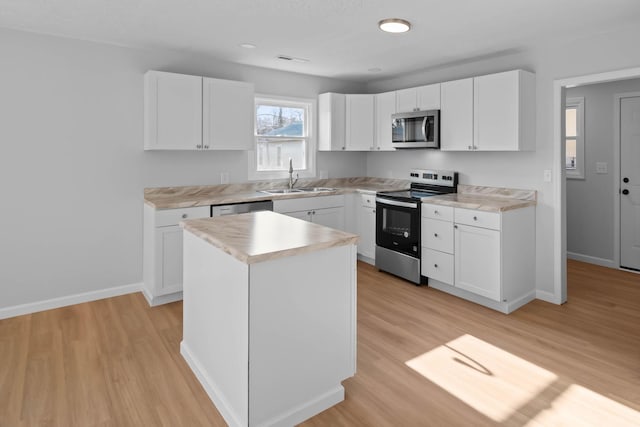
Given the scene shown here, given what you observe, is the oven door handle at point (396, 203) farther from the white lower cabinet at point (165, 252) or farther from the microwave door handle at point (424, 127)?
the white lower cabinet at point (165, 252)

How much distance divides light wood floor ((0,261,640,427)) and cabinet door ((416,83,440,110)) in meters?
2.08

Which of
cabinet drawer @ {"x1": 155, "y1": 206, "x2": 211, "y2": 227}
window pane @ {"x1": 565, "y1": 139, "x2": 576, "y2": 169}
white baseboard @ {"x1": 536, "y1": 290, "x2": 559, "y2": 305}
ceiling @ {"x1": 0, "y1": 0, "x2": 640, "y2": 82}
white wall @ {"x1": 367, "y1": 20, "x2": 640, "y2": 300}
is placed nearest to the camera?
ceiling @ {"x1": 0, "y1": 0, "x2": 640, "y2": 82}

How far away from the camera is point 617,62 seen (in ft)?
10.6

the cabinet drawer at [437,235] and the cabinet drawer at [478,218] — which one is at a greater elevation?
the cabinet drawer at [478,218]

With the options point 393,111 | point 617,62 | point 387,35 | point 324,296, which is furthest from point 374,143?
point 324,296

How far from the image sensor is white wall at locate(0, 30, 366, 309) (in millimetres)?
3336

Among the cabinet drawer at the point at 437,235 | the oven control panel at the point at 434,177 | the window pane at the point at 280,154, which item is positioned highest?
the window pane at the point at 280,154

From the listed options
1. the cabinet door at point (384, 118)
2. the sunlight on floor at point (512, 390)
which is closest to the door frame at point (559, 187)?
the sunlight on floor at point (512, 390)

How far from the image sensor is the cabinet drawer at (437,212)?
150 inches

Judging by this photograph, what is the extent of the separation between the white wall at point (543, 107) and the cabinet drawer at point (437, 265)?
825 millimetres

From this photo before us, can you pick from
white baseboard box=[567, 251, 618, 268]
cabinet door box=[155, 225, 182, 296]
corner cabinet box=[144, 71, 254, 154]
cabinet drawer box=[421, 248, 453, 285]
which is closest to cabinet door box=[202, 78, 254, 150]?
corner cabinet box=[144, 71, 254, 154]

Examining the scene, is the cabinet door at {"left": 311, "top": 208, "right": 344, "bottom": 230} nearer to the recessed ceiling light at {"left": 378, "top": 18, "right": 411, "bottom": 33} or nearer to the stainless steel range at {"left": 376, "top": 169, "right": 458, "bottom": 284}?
the stainless steel range at {"left": 376, "top": 169, "right": 458, "bottom": 284}

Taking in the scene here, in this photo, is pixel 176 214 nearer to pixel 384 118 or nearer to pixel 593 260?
pixel 384 118

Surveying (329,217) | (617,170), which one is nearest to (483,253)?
(329,217)
